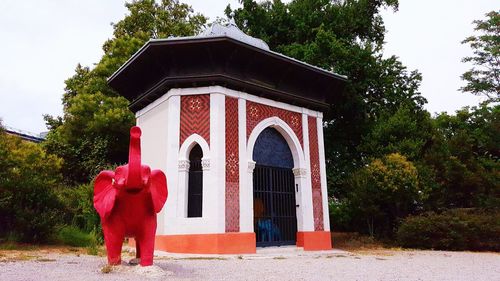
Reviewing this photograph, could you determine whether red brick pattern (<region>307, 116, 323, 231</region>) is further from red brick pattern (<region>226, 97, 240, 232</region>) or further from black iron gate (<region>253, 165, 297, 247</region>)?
red brick pattern (<region>226, 97, 240, 232</region>)

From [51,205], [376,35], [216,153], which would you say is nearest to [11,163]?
[51,205]

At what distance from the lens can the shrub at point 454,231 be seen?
12.4 metres

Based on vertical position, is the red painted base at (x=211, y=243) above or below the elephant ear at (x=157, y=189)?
below

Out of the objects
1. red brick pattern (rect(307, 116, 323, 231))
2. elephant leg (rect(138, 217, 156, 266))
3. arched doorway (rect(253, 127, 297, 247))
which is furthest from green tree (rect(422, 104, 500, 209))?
elephant leg (rect(138, 217, 156, 266))

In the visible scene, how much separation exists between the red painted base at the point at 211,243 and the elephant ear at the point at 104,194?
4.36 metres

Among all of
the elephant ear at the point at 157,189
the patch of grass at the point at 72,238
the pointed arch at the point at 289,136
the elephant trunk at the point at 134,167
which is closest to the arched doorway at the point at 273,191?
the pointed arch at the point at 289,136

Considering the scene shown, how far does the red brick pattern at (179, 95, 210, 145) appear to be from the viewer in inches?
436

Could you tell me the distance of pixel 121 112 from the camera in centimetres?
1831

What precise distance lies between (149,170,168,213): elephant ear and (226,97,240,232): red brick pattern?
4.25 metres

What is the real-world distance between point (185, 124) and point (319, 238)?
5859mm

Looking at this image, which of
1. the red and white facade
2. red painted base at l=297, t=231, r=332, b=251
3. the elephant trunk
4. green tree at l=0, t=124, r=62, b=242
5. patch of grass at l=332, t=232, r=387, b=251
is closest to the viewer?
the elephant trunk

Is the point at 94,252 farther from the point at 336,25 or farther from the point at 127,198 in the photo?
the point at 336,25

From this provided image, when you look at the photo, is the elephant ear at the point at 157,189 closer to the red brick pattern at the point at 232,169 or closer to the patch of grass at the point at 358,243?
the red brick pattern at the point at 232,169

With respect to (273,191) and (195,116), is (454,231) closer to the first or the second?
(273,191)
